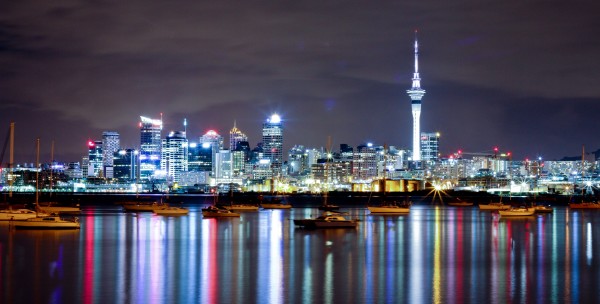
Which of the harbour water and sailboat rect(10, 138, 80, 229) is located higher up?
sailboat rect(10, 138, 80, 229)

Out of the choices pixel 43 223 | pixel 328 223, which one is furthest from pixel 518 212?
pixel 43 223

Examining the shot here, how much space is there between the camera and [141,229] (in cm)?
6400

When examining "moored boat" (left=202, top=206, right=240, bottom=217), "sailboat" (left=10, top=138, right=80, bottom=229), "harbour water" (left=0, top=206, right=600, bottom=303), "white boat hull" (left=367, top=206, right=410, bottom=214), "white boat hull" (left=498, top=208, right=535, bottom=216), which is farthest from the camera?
"white boat hull" (left=367, top=206, right=410, bottom=214)

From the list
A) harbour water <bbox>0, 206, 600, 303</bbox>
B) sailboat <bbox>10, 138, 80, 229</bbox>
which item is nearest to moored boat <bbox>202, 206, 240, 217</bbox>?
harbour water <bbox>0, 206, 600, 303</bbox>

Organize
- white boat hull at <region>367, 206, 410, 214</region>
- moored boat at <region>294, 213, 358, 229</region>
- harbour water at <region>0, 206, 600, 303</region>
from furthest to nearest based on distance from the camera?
white boat hull at <region>367, 206, 410, 214</region>
moored boat at <region>294, 213, 358, 229</region>
harbour water at <region>0, 206, 600, 303</region>

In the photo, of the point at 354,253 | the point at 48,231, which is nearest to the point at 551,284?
the point at 354,253

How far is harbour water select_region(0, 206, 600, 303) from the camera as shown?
29.8 metres

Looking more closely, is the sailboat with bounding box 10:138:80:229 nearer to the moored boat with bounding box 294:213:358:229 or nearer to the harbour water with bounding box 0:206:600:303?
the harbour water with bounding box 0:206:600:303

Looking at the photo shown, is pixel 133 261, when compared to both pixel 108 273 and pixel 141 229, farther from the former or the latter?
pixel 141 229

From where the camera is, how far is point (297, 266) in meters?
38.3

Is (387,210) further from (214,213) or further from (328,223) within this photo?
(328,223)

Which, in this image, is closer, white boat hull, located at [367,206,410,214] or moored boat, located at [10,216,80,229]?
moored boat, located at [10,216,80,229]

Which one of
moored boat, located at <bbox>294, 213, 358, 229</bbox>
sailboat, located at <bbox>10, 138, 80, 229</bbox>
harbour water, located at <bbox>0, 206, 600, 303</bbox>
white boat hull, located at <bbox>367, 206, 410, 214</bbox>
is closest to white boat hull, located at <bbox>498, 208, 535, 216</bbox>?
white boat hull, located at <bbox>367, 206, 410, 214</bbox>

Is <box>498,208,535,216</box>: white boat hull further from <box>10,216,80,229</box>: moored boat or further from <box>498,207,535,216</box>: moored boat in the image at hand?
<box>10,216,80,229</box>: moored boat
